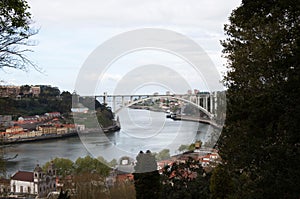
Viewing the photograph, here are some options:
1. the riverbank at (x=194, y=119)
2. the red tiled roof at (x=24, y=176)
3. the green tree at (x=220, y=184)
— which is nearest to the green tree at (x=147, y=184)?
the green tree at (x=220, y=184)

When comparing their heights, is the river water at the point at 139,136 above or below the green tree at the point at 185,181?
above

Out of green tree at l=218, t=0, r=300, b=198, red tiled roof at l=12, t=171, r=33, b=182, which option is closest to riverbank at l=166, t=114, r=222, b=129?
green tree at l=218, t=0, r=300, b=198

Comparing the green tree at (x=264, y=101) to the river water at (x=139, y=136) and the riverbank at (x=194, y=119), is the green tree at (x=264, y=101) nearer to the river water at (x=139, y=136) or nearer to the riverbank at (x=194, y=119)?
the riverbank at (x=194, y=119)

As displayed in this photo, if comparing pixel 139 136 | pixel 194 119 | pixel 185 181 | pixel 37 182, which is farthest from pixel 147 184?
pixel 37 182

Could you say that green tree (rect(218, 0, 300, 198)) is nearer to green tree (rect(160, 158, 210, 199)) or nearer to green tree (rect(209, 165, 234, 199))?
green tree (rect(209, 165, 234, 199))

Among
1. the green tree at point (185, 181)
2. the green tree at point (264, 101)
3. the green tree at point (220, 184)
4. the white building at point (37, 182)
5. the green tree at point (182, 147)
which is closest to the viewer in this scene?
the green tree at point (264, 101)

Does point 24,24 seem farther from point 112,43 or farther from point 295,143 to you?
point 295,143
